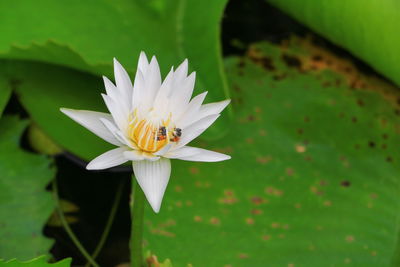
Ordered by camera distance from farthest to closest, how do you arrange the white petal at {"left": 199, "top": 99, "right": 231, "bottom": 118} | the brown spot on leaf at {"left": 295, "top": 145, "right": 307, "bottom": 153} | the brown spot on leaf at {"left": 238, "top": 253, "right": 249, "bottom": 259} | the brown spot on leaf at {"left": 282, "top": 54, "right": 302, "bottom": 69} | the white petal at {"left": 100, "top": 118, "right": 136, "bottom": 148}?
the brown spot on leaf at {"left": 282, "top": 54, "right": 302, "bottom": 69} < the brown spot on leaf at {"left": 295, "top": 145, "right": 307, "bottom": 153} < the brown spot on leaf at {"left": 238, "top": 253, "right": 249, "bottom": 259} < the white petal at {"left": 199, "top": 99, "right": 231, "bottom": 118} < the white petal at {"left": 100, "top": 118, "right": 136, "bottom": 148}

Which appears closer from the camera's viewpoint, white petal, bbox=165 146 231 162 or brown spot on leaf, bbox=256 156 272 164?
white petal, bbox=165 146 231 162

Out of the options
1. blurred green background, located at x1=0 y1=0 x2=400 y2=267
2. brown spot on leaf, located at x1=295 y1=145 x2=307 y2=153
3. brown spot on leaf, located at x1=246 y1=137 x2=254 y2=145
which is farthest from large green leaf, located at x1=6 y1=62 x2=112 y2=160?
brown spot on leaf, located at x1=295 y1=145 x2=307 y2=153

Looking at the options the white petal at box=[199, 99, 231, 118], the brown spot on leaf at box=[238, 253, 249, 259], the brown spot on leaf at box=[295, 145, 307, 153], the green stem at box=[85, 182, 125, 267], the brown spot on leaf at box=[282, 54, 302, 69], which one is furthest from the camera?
the brown spot on leaf at box=[282, 54, 302, 69]

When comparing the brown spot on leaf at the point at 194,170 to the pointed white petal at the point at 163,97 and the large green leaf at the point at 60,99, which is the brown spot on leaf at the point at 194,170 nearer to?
the large green leaf at the point at 60,99

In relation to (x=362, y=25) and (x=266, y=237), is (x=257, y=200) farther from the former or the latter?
(x=362, y=25)

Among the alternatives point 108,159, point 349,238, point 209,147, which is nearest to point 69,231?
point 209,147

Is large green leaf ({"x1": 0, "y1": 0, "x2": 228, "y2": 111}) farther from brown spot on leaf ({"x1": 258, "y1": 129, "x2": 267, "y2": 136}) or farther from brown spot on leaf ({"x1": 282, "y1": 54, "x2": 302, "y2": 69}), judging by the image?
brown spot on leaf ({"x1": 282, "y1": 54, "x2": 302, "y2": 69})

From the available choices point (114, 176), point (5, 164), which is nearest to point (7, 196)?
point (5, 164)

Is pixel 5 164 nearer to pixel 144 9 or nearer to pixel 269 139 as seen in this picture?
pixel 144 9
